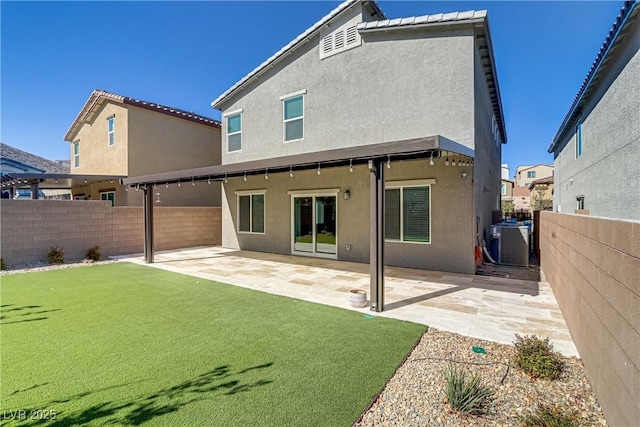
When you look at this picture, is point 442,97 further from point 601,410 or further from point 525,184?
point 525,184

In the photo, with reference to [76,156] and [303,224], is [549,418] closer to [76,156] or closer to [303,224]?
[303,224]

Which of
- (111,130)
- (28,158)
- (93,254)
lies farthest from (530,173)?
(28,158)

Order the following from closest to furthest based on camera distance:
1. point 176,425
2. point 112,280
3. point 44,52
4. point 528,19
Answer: point 176,425
point 112,280
point 528,19
point 44,52

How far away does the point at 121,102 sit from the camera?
1496cm

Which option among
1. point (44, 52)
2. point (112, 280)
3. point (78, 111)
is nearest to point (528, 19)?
point (112, 280)

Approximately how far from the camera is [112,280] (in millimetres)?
8258

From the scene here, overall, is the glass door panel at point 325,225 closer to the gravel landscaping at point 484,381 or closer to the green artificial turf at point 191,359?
the green artificial turf at point 191,359

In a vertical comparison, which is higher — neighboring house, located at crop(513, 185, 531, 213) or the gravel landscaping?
neighboring house, located at crop(513, 185, 531, 213)

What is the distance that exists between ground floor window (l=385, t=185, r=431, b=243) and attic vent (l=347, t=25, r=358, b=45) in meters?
5.20

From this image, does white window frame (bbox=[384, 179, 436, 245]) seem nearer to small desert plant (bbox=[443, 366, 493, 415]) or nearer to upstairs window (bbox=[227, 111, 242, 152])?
small desert plant (bbox=[443, 366, 493, 415])

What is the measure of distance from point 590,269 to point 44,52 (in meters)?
18.1

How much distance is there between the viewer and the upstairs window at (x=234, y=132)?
45.0 feet

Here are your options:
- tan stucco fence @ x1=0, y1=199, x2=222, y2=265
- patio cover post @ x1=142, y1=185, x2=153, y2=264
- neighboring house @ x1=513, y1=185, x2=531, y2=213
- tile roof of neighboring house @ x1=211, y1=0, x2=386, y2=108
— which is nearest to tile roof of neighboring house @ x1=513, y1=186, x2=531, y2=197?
neighboring house @ x1=513, y1=185, x2=531, y2=213

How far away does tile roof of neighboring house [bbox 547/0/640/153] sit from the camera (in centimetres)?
657
